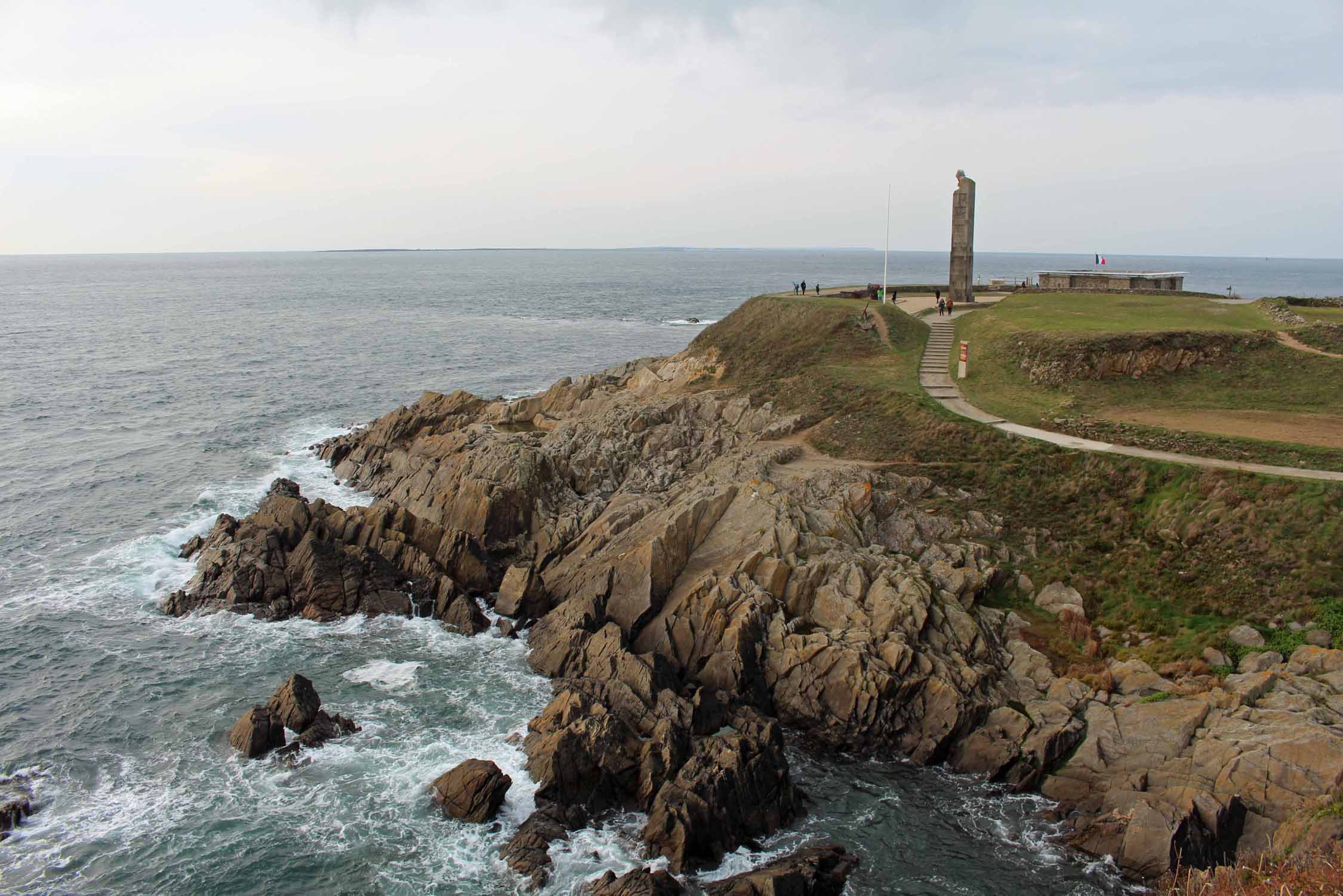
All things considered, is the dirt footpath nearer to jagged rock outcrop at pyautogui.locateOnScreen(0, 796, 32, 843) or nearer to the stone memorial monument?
the stone memorial monument

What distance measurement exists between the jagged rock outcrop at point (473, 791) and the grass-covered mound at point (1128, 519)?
14.8 metres

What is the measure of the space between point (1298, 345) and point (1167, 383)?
26.5 ft

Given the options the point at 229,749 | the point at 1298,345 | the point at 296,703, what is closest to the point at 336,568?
the point at 296,703

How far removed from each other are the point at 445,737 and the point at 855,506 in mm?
14556

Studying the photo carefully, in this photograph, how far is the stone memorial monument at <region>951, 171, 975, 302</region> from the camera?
54.1 metres

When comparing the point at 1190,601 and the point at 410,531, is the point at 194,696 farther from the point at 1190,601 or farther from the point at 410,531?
the point at 1190,601

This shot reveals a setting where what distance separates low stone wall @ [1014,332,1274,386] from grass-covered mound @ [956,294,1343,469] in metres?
0.04

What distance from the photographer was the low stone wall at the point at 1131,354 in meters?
37.7

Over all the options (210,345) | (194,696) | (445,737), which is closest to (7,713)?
(194,696)

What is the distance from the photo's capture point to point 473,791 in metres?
19.4

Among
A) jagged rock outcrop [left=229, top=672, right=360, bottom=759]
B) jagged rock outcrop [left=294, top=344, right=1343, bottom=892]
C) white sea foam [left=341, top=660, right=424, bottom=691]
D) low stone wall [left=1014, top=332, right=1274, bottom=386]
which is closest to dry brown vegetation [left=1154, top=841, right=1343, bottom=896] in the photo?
jagged rock outcrop [left=294, top=344, right=1343, bottom=892]

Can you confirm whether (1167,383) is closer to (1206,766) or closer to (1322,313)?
(1322,313)

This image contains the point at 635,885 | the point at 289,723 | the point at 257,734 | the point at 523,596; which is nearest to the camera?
the point at 635,885

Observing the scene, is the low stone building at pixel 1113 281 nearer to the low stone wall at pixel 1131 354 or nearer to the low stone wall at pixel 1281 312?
the low stone wall at pixel 1281 312
